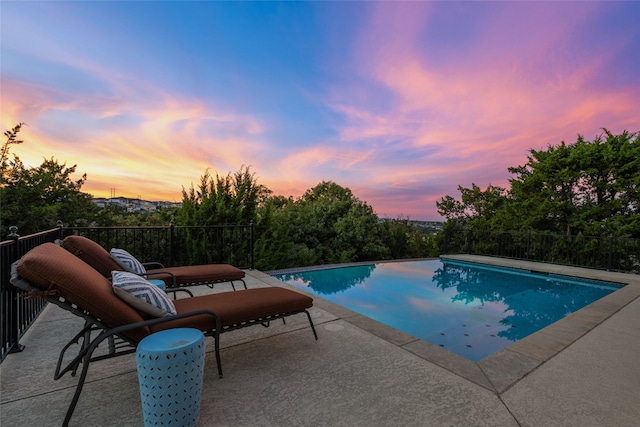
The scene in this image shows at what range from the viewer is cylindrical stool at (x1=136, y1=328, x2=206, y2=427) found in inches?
51.2

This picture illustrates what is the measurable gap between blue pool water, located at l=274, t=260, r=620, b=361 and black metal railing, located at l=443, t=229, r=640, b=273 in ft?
7.39

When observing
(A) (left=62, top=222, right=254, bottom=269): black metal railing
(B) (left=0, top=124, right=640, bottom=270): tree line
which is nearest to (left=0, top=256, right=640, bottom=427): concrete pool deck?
(A) (left=62, top=222, right=254, bottom=269): black metal railing

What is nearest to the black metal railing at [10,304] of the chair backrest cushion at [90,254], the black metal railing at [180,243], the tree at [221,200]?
the chair backrest cushion at [90,254]

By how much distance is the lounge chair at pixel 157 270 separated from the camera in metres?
2.46

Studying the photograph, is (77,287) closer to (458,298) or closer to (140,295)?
(140,295)

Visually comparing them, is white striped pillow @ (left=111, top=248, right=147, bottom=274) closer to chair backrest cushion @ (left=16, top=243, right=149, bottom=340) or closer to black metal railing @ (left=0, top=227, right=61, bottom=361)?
black metal railing @ (left=0, top=227, right=61, bottom=361)

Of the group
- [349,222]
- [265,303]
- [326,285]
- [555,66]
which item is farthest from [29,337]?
[349,222]

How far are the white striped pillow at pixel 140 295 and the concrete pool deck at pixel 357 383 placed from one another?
53cm

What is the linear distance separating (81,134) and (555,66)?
34.3 ft

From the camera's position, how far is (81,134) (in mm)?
5922

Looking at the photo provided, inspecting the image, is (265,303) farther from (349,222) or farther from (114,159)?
(349,222)

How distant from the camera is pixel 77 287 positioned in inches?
55.4

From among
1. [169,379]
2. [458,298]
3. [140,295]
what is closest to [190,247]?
[140,295]

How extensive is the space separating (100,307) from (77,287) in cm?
15
